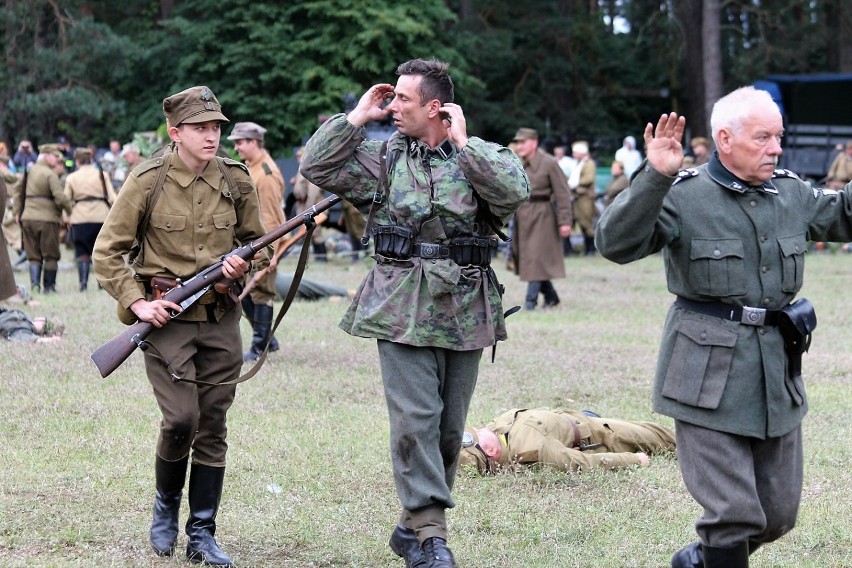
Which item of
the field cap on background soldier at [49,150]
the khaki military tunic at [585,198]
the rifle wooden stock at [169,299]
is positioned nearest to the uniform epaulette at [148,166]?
the rifle wooden stock at [169,299]

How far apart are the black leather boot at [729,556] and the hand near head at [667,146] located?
1273 mm

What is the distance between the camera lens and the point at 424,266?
16.1 ft

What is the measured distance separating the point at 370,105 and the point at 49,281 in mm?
11779

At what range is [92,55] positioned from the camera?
33156 millimetres

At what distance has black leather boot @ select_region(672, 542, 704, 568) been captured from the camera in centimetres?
458

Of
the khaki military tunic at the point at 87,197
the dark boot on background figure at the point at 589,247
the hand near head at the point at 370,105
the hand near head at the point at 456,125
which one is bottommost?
the dark boot on background figure at the point at 589,247

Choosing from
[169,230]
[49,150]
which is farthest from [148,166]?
[49,150]

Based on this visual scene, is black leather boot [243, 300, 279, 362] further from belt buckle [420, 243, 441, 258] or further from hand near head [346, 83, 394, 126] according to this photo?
belt buckle [420, 243, 441, 258]

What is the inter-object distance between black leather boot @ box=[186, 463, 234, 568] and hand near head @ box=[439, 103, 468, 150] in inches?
67.0

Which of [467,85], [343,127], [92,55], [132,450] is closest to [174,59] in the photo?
[92,55]

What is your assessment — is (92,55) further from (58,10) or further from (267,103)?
(267,103)

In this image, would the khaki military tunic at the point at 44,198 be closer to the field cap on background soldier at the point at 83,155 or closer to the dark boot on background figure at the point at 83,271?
the dark boot on background figure at the point at 83,271

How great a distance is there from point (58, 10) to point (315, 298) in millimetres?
22028

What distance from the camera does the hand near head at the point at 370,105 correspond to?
5.00 meters
